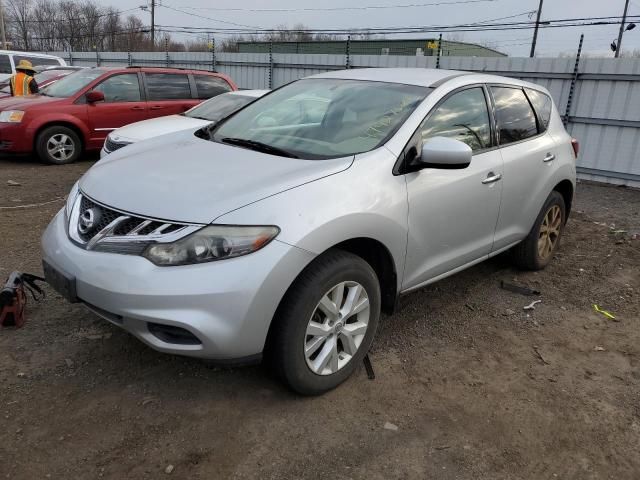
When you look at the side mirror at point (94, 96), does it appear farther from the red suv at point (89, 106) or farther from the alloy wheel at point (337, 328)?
the alloy wheel at point (337, 328)

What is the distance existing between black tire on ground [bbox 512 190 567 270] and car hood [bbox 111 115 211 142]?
4.04 meters

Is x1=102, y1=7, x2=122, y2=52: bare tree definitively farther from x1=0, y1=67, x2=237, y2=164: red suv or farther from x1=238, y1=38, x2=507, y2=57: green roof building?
x1=0, y1=67, x2=237, y2=164: red suv

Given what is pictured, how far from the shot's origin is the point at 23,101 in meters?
8.57

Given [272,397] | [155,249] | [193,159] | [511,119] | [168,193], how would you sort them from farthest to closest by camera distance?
1. [511,119]
2. [193,159]
3. [272,397]
4. [168,193]
5. [155,249]

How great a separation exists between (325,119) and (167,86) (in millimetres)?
6843

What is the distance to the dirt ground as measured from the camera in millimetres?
2379

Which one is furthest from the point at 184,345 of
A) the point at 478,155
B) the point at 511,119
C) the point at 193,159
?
the point at 511,119

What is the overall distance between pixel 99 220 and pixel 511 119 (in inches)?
118

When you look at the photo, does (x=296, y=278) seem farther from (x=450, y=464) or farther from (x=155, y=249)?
(x=450, y=464)

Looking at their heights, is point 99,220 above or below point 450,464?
above

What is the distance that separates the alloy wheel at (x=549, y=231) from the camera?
4.61 metres

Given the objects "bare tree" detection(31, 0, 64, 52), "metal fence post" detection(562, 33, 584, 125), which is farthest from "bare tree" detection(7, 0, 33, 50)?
"metal fence post" detection(562, 33, 584, 125)

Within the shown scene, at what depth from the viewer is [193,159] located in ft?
9.93

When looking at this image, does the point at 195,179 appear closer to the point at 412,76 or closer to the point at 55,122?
the point at 412,76
